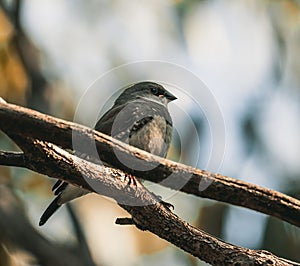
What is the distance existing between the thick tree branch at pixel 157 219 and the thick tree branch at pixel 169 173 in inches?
5.7

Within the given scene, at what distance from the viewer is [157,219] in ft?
13.7

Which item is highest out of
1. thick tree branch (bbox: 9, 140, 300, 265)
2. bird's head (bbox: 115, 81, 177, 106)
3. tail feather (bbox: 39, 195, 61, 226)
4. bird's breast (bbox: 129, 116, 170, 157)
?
bird's head (bbox: 115, 81, 177, 106)

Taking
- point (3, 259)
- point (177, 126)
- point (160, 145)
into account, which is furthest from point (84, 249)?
point (160, 145)

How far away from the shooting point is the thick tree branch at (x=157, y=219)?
3982mm

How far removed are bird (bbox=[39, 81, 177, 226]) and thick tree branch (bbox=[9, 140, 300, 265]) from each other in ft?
3.66

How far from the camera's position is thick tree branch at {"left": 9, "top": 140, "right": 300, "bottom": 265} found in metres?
3.98

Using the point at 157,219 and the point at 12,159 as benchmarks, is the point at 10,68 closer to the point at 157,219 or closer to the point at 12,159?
the point at 157,219

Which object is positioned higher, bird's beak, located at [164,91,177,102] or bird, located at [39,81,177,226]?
bird's beak, located at [164,91,177,102]

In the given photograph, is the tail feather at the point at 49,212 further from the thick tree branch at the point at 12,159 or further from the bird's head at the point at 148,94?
the thick tree branch at the point at 12,159

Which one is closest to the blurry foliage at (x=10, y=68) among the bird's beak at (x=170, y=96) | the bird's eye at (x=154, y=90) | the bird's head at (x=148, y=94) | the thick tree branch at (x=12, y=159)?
the bird's head at (x=148, y=94)

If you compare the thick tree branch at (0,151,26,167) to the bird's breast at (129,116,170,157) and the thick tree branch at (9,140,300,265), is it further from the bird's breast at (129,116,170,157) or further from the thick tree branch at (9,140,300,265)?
the bird's breast at (129,116,170,157)

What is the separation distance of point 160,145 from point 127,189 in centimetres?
142

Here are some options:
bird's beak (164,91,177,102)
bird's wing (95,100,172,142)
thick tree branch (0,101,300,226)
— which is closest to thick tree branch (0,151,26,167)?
thick tree branch (0,101,300,226)

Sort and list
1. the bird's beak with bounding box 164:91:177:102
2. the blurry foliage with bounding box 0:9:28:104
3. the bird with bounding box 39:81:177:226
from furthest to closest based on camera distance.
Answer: the blurry foliage with bounding box 0:9:28:104, the bird's beak with bounding box 164:91:177:102, the bird with bounding box 39:81:177:226
